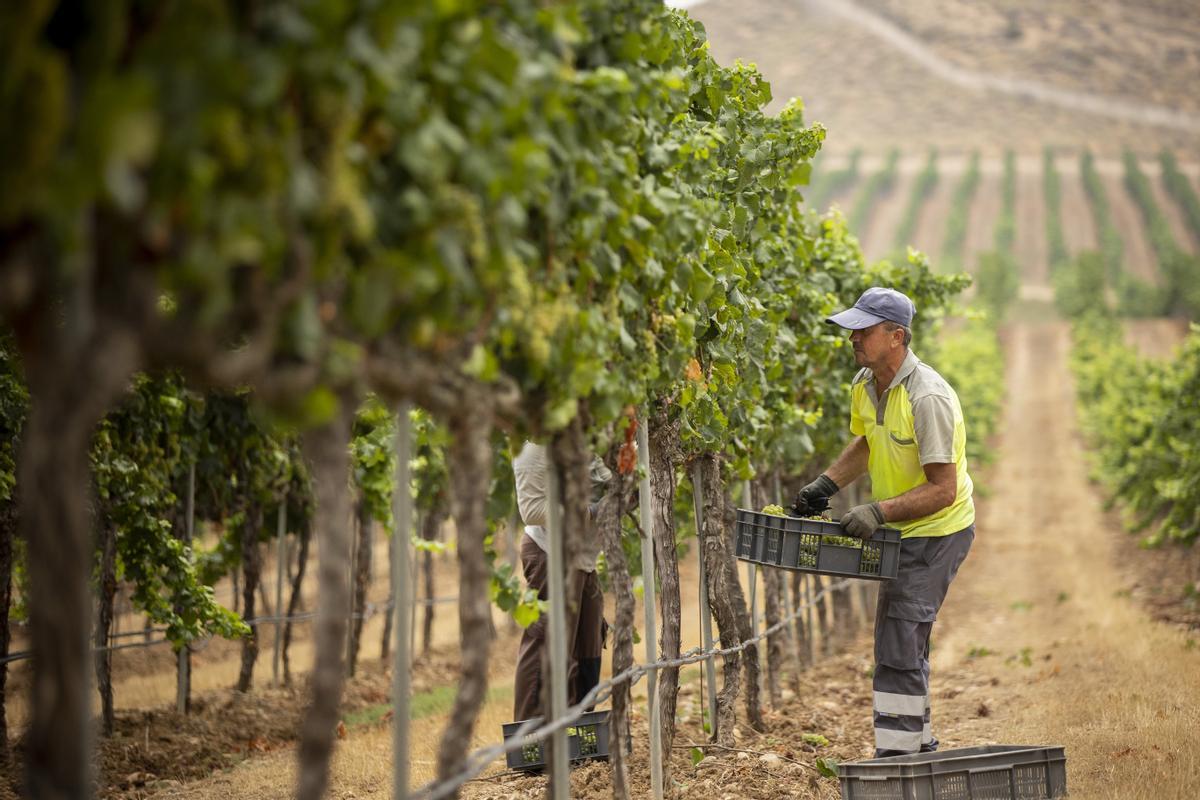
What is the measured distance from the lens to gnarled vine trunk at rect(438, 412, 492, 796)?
3.26 metres

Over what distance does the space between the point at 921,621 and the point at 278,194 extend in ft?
12.5

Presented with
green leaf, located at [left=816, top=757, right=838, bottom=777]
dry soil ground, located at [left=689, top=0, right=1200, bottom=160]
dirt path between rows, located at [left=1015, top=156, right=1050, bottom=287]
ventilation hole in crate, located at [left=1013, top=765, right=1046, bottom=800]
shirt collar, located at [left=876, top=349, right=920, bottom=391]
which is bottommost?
green leaf, located at [left=816, top=757, right=838, bottom=777]

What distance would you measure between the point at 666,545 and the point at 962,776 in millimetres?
1864

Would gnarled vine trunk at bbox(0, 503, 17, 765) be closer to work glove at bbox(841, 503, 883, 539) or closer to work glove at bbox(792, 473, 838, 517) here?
work glove at bbox(792, 473, 838, 517)

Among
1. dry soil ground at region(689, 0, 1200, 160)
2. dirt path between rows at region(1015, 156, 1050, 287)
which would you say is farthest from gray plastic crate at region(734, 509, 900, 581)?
dry soil ground at region(689, 0, 1200, 160)

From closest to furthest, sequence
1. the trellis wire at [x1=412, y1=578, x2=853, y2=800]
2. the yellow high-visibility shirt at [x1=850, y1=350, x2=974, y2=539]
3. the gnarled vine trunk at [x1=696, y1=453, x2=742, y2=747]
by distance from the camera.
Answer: the trellis wire at [x1=412, y1=578, x2=853, y2=800] < the yellow high-visibility shirt at [x1=850, y1=350, x2=974, y2=539] < the gnarled vine trunk at [x1=696, y1=453, x2=742, y2=747]

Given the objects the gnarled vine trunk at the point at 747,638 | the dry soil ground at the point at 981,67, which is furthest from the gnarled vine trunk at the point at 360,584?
the dry soil ground at the point at 981,67

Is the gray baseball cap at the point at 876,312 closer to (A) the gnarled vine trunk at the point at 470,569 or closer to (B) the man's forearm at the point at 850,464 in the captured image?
(B) the man's forearm at the point at 850,464

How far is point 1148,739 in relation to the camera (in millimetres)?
5809

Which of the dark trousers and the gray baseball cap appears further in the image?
the dark trousers

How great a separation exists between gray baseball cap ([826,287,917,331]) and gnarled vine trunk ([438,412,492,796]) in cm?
257

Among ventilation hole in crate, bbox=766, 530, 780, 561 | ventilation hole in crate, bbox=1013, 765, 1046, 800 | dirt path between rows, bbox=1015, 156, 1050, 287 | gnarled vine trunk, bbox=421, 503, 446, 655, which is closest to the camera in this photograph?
ventilation hole in crate, bbox=1013, 765, 1046, 800

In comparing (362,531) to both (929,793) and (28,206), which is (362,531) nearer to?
(929,793)

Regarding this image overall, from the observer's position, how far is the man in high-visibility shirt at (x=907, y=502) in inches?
199
